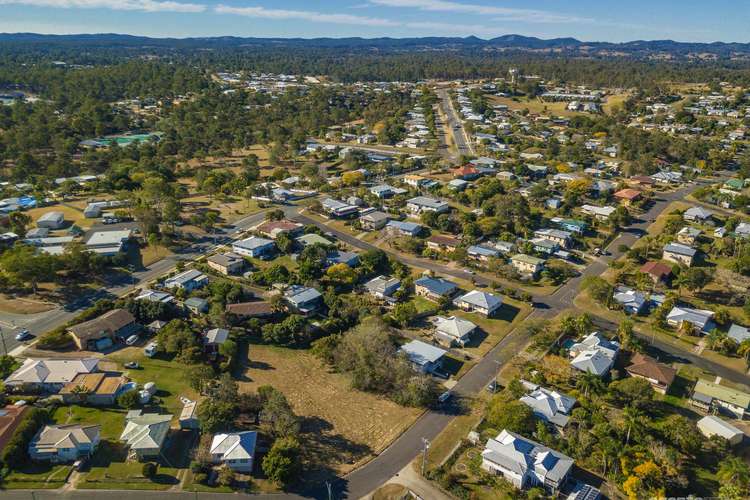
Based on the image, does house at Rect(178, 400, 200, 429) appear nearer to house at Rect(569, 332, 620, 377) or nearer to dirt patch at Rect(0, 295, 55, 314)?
dirt patch at Rect(0, 295, 55, 314)

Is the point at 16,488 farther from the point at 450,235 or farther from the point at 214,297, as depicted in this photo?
the point at 450,235

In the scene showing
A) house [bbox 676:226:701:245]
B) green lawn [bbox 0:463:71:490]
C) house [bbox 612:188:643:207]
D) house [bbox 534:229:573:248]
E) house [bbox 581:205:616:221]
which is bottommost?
green lawn [bbox 0:463:71:490]

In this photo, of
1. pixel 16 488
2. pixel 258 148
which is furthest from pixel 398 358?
pixel 258 148

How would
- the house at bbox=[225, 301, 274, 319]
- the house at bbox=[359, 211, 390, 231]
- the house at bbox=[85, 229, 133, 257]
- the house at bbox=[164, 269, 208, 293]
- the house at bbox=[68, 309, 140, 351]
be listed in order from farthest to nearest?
the house at bbox=[359, 211, 390, 231] → the house at bbox=[85, 229, 133, 257] → the house at bbox=[164, 269, 208, 293] → the house at bbox=[225, 301, 274, 319] → the house at bbox=[68, 309, 140, 351]

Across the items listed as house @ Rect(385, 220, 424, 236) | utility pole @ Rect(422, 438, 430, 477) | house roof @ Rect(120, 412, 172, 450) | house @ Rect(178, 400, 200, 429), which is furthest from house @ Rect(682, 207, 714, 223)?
house roof @ Rect(120, 412, 172, 450)

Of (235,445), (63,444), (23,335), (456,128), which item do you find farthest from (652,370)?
(456,128)

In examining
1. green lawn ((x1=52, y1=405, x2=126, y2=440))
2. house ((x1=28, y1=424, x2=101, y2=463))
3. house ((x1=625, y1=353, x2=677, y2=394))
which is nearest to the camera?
house ((x1=28, y1=424, x2=101, y2=463))

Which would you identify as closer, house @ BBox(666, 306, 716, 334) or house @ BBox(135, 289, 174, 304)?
house @ BBox(666, 306, 716, 334)
